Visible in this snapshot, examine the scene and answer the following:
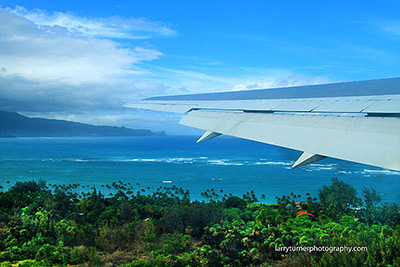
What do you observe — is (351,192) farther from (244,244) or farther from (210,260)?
(210,260)

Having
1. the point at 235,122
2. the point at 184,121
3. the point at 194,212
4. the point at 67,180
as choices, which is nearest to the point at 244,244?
the point at 194,212

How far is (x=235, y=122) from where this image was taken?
336 cm

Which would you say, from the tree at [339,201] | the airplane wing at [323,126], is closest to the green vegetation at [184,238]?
the tree at [339,201]

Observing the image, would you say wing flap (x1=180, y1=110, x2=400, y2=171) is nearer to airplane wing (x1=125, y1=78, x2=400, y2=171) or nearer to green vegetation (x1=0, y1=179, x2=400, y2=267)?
airplane wing (x1=125, y1=78, x2=400, y2=171)

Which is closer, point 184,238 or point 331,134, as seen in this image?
point 331,134

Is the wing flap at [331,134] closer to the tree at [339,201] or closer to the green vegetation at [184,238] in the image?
the green vegetation at [184,238]

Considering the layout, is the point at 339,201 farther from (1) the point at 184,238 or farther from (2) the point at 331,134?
(2) the point at 331,134

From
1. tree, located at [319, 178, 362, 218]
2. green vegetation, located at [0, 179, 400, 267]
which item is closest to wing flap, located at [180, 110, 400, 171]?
green vegetation, located at [0, 179, 400, 267]

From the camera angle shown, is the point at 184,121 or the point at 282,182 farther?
the point at 282,182

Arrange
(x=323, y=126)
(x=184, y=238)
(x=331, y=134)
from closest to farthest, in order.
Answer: (x=331, y=134) < (x=323, y=126) < (x=184, y=238)

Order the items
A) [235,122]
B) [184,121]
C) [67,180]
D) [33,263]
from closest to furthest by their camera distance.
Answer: [235,122], [184,121], [33,263], [67,180]

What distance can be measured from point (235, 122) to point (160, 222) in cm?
577

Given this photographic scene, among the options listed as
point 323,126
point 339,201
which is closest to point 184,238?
point 323,126

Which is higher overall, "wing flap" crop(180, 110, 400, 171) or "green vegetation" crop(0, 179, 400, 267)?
"wing flap" crop(180, 110, 400, 171)
